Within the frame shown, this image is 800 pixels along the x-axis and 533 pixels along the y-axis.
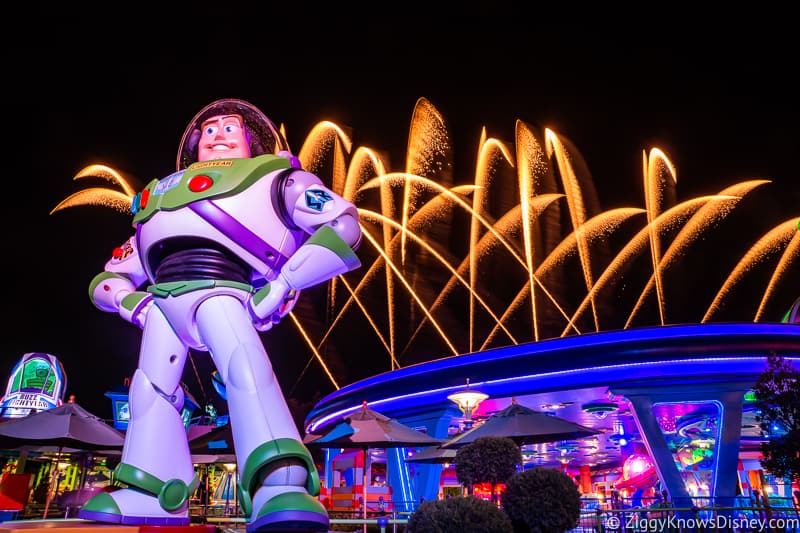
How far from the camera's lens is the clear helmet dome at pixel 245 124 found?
7172 mm

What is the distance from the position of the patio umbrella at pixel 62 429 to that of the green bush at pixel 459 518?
822 cm

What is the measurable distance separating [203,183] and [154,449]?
2.71m

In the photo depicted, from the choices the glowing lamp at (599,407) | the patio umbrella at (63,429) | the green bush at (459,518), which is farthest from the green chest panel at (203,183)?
the glowing lamp at (599,407)

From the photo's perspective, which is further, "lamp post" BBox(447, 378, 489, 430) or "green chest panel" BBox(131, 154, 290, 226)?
"lamp post" BBox(447, 378, 489, 430)

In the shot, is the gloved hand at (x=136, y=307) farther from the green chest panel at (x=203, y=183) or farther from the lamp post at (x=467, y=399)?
the lamp post at (x=467, y=399)

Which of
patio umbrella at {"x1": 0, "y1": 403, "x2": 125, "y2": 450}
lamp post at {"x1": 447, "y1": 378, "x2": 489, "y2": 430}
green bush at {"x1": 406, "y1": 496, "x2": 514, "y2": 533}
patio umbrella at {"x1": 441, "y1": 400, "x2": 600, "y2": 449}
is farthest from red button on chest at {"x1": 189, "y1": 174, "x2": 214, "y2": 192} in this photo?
lamp post at {"x1": 447, "y1": 378, "x2": 489, "y2": 430}

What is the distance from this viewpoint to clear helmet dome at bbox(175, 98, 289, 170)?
7172 millimetres

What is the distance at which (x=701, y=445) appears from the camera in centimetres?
2012

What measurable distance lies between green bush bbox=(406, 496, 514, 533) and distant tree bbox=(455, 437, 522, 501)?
8.83 ft

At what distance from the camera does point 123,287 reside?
23.2ft

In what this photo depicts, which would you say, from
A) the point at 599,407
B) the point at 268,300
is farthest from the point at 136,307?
the point at 599,407

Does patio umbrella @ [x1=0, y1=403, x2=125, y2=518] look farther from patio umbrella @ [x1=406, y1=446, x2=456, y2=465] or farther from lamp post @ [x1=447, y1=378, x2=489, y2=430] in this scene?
lamp post @ [x1=447, y1=378, x2=489, y2=430]

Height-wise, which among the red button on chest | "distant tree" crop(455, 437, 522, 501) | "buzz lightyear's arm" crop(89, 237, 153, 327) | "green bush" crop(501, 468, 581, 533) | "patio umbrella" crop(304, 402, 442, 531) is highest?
the red button on chest

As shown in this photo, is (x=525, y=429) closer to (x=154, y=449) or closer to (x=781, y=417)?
(x=781, y=417)
